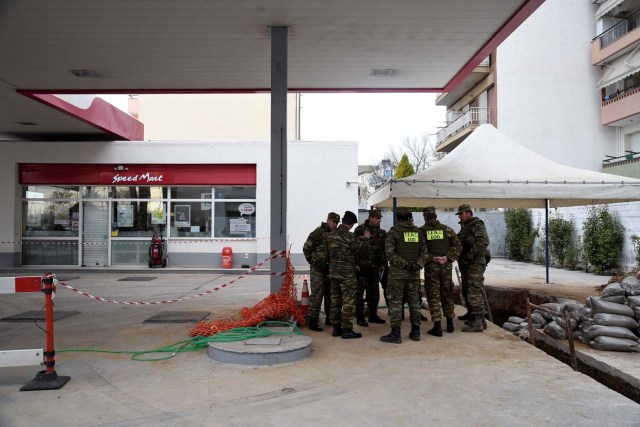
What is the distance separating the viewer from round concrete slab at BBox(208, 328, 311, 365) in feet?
17.6

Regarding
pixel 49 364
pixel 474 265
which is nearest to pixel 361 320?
pixel 474 265

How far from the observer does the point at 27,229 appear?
16.5 metres

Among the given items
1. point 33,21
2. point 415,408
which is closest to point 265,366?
point 415,408

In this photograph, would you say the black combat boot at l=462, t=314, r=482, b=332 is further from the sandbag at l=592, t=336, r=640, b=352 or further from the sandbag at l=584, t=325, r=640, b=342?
the sandbag at l=592, t=336, r=640, b=352

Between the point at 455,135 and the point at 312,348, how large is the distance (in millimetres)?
26420

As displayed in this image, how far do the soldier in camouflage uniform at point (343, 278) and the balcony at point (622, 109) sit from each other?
21.8 meters

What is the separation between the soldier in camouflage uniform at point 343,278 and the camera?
642 centimetres

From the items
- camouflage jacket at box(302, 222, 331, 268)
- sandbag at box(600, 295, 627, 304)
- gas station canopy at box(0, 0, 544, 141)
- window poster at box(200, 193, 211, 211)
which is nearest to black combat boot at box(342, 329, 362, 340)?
camouflage jacket at box(302, 222, 331, 268)

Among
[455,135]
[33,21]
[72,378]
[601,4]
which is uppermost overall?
[601,4]

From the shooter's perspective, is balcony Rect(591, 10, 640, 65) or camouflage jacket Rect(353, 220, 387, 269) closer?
camouflage jacket Rect(353, 220, 387, 269)

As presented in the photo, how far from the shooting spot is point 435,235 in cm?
684

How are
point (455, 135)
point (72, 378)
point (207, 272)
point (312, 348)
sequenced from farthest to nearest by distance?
point (455, 135), point (207, 272), point (312, 348), point (72, 378)

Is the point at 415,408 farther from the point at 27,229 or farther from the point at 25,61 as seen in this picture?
the point at 27,229

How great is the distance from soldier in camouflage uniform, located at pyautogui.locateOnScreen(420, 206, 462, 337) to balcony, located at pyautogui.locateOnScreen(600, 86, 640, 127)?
20.6 m
